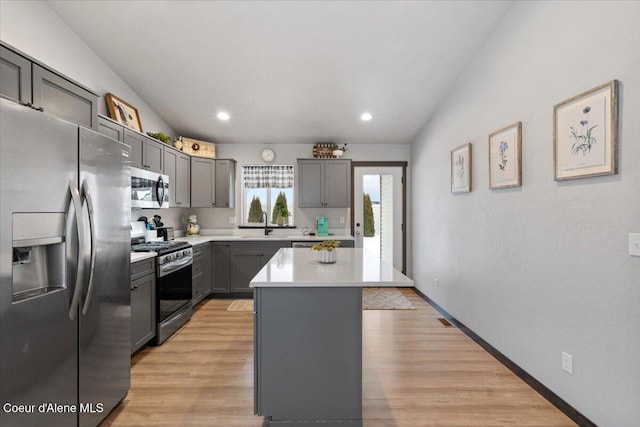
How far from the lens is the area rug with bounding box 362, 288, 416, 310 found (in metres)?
4.23

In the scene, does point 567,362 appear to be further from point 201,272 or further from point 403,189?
point 201,272

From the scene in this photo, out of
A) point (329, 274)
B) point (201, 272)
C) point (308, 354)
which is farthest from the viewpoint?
point (201, 272)

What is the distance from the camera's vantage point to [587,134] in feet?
6.11

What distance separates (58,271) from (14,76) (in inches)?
43.4

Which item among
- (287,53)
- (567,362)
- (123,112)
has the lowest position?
(567,362)

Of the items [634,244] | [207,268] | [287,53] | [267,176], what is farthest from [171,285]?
[634,244]

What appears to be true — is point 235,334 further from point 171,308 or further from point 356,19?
point 356,19

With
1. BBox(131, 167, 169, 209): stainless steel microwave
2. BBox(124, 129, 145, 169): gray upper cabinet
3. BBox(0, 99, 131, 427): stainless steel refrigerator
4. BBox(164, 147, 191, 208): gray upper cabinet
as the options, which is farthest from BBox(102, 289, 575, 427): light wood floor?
BBox(124, 129, 145, 169): gray upper cabinet

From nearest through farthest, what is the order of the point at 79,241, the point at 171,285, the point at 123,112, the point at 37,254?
the point at 37,254, the point at 79,241, the point at 171,285, the point at 123,112

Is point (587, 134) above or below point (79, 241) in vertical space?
above

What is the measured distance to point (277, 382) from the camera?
1.81 m

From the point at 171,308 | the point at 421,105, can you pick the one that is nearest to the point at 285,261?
the point at 171,308

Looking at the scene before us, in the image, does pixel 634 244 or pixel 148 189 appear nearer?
pixel 634 244

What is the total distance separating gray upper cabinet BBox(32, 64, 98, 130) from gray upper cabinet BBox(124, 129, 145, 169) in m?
0.95
